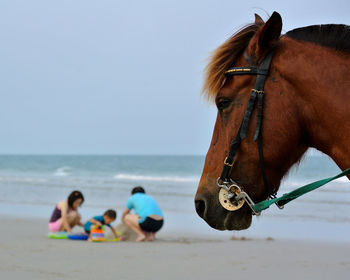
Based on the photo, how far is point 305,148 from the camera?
7.11 ft

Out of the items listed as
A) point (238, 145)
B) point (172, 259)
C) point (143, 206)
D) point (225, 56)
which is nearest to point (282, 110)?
point (238, 145)

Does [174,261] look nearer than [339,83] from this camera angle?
No

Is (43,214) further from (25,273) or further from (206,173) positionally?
(206,173)

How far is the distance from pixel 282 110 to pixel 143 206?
7.10 m

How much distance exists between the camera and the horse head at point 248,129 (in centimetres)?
204

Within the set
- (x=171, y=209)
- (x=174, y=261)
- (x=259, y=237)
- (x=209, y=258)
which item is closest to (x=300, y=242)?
(x=259, y=237)

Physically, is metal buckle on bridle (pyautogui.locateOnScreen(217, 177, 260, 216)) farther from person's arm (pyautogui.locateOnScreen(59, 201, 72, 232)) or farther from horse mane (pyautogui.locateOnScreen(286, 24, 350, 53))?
person's arm (pyautogui.locateOnScreen(59, 201, 72, 232))

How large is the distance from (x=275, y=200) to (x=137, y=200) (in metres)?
7.16

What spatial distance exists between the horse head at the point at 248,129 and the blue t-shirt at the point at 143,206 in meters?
6.67

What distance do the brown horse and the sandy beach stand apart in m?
3.67

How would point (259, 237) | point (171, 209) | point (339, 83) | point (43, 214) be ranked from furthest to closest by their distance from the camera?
1. point (171, 209)
2. point (43, 214)
3. point (259, 237)
4. point (339, 83)

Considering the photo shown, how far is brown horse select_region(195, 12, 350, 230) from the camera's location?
6.60 ft

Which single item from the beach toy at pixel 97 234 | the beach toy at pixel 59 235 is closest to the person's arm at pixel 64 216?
the beach toy at pixel 59 235

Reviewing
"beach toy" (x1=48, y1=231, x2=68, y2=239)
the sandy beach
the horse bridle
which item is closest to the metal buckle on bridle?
the horse bridle
